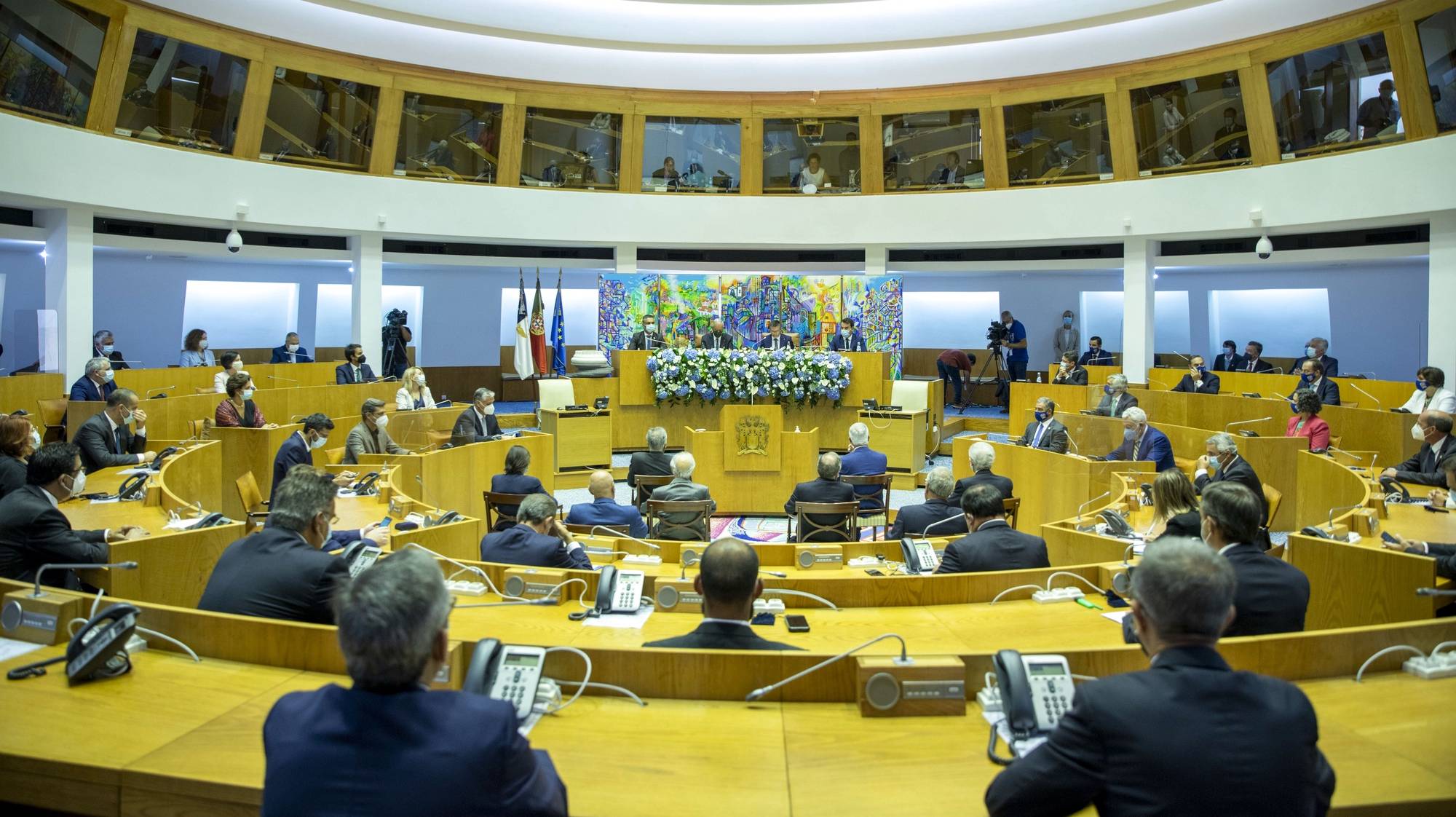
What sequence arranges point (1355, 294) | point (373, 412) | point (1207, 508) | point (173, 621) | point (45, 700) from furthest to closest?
point (1355, 294) < point (373, 412) < point (1207, 508) < point (173, 621) < point (45, 700)

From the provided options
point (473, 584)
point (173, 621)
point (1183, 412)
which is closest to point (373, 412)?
point (473, 584)

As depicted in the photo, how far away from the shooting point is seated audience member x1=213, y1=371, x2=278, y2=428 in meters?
9.29

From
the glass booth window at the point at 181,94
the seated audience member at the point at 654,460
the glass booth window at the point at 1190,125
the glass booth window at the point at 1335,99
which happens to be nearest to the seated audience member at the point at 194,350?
the glass booth window at the point at 181,94

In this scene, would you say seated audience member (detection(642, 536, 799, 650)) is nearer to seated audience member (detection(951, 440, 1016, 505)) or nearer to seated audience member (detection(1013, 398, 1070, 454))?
seated audience member (detection(951, 440, 1016, 505))

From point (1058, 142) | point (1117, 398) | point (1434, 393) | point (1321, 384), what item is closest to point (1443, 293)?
point (1321, 384)

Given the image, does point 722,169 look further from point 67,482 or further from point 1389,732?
point 1389,732

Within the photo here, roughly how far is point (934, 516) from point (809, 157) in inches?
433

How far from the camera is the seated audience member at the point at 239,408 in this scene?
30.5ft

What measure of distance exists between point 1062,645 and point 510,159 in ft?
44.7

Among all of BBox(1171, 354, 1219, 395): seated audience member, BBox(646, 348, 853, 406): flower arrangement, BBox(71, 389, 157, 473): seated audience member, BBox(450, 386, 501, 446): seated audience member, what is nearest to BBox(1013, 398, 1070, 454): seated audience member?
BBox(646, 348, 853, 406): flower arrangement

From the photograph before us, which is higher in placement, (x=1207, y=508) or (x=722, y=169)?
(x=722, y=169)

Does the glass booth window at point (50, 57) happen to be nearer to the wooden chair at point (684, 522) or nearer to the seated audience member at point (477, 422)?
the seated audience member at point (477, 422)

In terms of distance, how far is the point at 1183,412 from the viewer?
1223 centimetres

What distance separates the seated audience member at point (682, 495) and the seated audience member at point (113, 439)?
418cm
